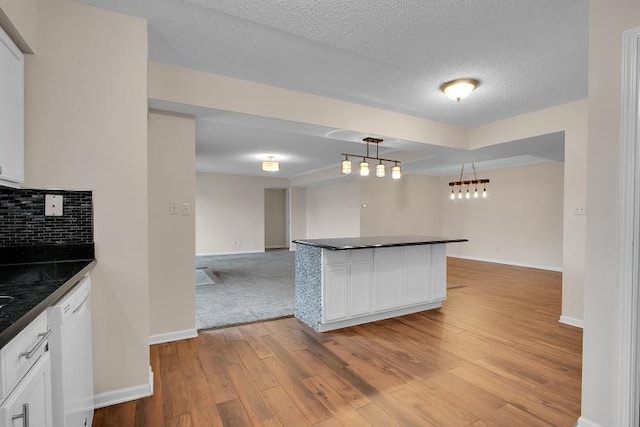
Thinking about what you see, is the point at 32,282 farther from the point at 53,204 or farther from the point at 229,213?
the point at 229,213

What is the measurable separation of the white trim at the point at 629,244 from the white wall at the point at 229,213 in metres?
8.56

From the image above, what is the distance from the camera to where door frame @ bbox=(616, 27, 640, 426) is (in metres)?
1.46

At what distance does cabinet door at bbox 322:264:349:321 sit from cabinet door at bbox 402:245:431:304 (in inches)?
34.1

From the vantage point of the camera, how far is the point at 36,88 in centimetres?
175

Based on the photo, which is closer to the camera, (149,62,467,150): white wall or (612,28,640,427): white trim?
(612,28,640,427): white trim

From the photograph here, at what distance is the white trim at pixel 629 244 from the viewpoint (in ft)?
4.78

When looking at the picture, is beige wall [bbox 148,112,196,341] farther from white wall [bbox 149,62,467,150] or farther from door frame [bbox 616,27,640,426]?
door frame [bbox 616,27,640,426]

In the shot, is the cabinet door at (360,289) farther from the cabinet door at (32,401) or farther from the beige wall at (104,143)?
the cabinet door at (32,401)

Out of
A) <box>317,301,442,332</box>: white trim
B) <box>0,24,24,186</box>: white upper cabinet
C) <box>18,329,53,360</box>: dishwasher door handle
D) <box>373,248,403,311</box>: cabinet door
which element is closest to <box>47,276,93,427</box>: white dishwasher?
<box>18,329,53,360</box>: dishwasher door handle

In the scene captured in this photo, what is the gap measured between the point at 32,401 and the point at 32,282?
608mm

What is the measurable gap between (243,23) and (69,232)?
1.73 m

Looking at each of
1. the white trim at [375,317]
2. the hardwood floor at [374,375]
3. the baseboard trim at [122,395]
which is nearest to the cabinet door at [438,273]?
the white trim at [375,317]

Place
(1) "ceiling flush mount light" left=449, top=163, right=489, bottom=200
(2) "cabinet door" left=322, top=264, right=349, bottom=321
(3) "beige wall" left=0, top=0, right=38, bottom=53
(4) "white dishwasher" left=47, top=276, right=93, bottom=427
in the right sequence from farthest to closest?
(1) "ceiling flush mount light" left=449, top=163, right=489, bottom=200 < (2) "cabinet door" left=322, top=264, right=349, bottom=321 < (3) "beige wall" left=0, top=0, right=38, bottom=53 < (4) "white dishwasher" left=47, top=276, right=93, bottom=427

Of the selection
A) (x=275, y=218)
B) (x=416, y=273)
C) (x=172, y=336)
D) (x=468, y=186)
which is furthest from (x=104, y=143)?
(x=275, y=218)
